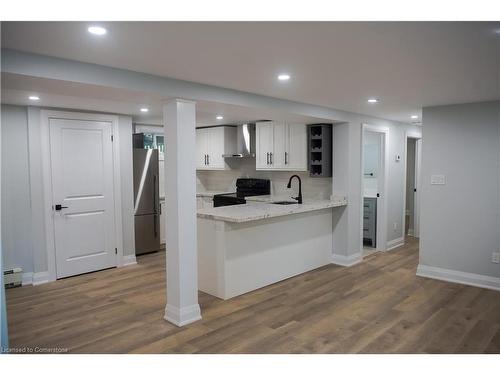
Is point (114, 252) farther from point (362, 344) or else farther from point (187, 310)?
point (362, 344)

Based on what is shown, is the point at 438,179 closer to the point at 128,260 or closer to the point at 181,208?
the point at 181,208

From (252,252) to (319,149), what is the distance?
2.02 meters

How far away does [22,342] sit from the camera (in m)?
3.05

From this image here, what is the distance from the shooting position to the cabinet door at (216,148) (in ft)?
22.4

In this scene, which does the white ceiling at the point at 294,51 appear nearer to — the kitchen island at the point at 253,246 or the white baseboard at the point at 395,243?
the kitchen island at the point at 253,246

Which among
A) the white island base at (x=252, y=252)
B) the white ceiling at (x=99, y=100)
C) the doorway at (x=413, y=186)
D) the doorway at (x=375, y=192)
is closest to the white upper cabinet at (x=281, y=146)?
the white ceiling at (x=99, y=100)

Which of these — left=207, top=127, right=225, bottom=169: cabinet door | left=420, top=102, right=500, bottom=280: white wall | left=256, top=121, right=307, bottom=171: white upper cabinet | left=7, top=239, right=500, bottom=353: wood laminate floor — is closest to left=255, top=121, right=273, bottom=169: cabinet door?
left=256, top=121, right=307, bottom=171: white upper cabinet

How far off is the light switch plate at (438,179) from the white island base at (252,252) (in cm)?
154

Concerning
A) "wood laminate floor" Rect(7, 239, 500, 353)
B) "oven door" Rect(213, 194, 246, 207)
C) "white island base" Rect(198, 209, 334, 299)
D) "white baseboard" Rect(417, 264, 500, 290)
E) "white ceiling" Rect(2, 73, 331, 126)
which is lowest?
"wood laminate floor" Rect(7, 239, 500, 353)

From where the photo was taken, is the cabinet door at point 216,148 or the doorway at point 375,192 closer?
the doorway at point 375,192

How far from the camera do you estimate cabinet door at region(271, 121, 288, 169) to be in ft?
19.2

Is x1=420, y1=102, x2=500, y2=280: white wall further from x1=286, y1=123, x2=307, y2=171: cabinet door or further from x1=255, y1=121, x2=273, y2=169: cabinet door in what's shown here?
x1=255, y1=121, x2=273, y2=169: cabinet door

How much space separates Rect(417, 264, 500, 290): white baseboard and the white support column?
3.10 meters
